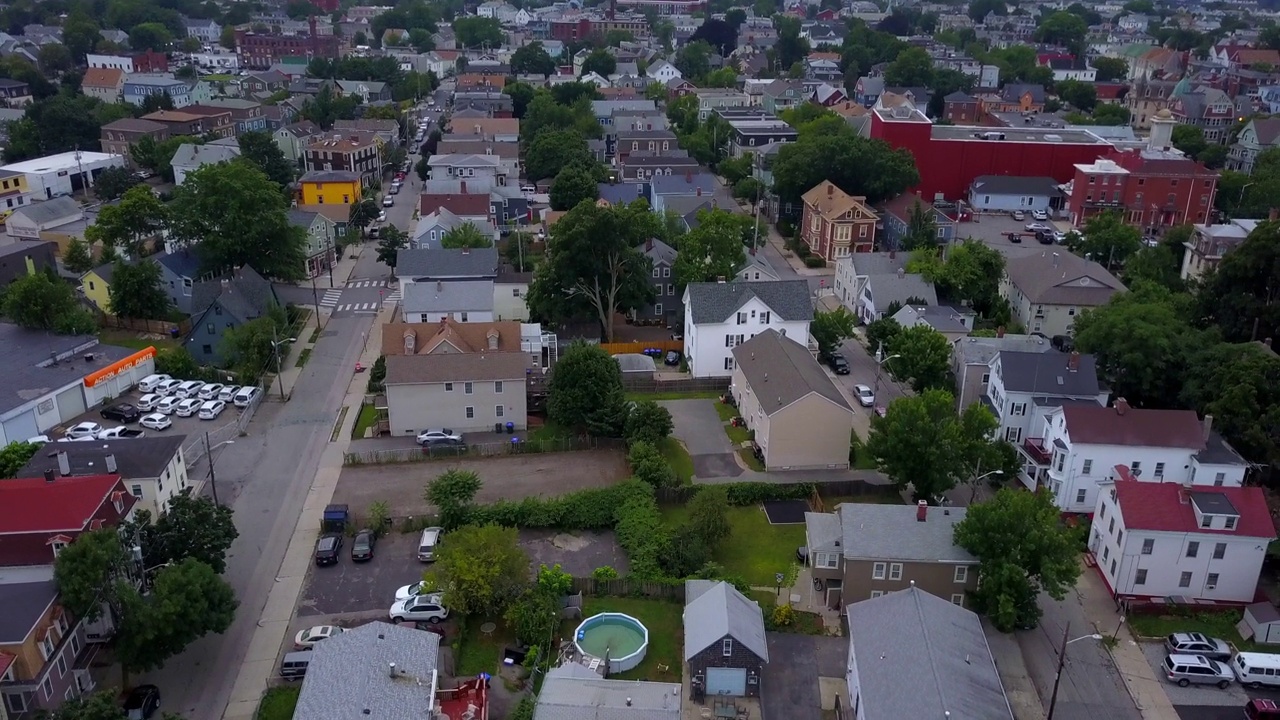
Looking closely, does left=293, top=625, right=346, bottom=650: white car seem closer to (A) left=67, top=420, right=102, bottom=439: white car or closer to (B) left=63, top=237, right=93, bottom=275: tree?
(A) left=67, top=420, right=102, bottom=439: white car

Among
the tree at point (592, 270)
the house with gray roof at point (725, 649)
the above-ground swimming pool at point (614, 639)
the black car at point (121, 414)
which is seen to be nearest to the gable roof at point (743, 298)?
the tree at point (592, 270)

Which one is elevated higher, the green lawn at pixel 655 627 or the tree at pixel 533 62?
the tree at pixel 533 62

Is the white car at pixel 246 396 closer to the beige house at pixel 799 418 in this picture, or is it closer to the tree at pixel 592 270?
the tree at pixel 592 270

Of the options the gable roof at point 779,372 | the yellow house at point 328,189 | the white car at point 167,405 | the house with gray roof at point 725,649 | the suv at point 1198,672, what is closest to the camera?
the house with gray roof at point 725,649

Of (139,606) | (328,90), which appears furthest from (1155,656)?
(328,90)

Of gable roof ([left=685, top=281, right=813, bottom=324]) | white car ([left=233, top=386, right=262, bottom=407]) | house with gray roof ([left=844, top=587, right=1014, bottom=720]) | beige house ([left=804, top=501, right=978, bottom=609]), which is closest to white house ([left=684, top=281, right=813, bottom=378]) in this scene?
gable roof ([left=685, top=281, right=813, bottom=324])

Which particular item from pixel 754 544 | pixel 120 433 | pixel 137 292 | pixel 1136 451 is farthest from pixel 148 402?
pixel 1136 451

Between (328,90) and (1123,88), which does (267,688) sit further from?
(1123,88)
